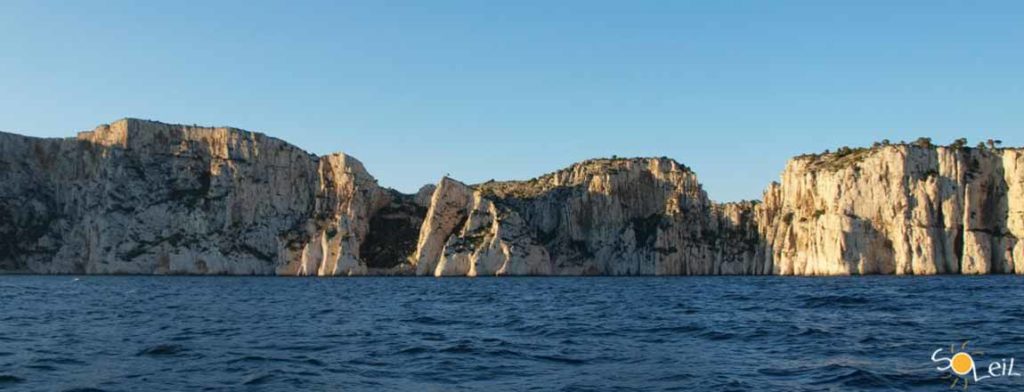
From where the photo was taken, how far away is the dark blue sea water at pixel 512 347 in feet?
62.9

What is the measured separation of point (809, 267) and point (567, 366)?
124 m

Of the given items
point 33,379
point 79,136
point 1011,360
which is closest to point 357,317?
point 33,379

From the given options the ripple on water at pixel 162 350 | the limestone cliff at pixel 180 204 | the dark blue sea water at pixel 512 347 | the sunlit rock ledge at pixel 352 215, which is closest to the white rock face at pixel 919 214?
the sunlit rock ledge at pixel 352 215

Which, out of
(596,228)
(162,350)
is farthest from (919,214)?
(162,350)

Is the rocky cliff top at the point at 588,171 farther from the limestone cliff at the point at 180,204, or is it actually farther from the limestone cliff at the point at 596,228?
the limestone cliff at the point at 180,204

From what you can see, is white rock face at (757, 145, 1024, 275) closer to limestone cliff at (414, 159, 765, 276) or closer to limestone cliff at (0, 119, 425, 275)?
limestone cliff at (414, 159, 765, 276)

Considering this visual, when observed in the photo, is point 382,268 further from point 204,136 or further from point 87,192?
point 87,192

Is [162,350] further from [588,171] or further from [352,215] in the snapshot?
[588,171]

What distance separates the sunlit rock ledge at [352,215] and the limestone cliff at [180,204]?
0.96ft

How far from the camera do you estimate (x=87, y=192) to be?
15888 cm

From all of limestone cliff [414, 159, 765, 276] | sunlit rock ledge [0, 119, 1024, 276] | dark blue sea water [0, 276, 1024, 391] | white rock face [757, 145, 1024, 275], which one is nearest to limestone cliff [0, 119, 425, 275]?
sunlit rock ledge [0, 119, 1024, 276]

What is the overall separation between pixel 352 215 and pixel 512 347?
137183mm

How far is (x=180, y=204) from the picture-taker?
528 ft

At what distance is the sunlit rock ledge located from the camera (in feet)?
490
